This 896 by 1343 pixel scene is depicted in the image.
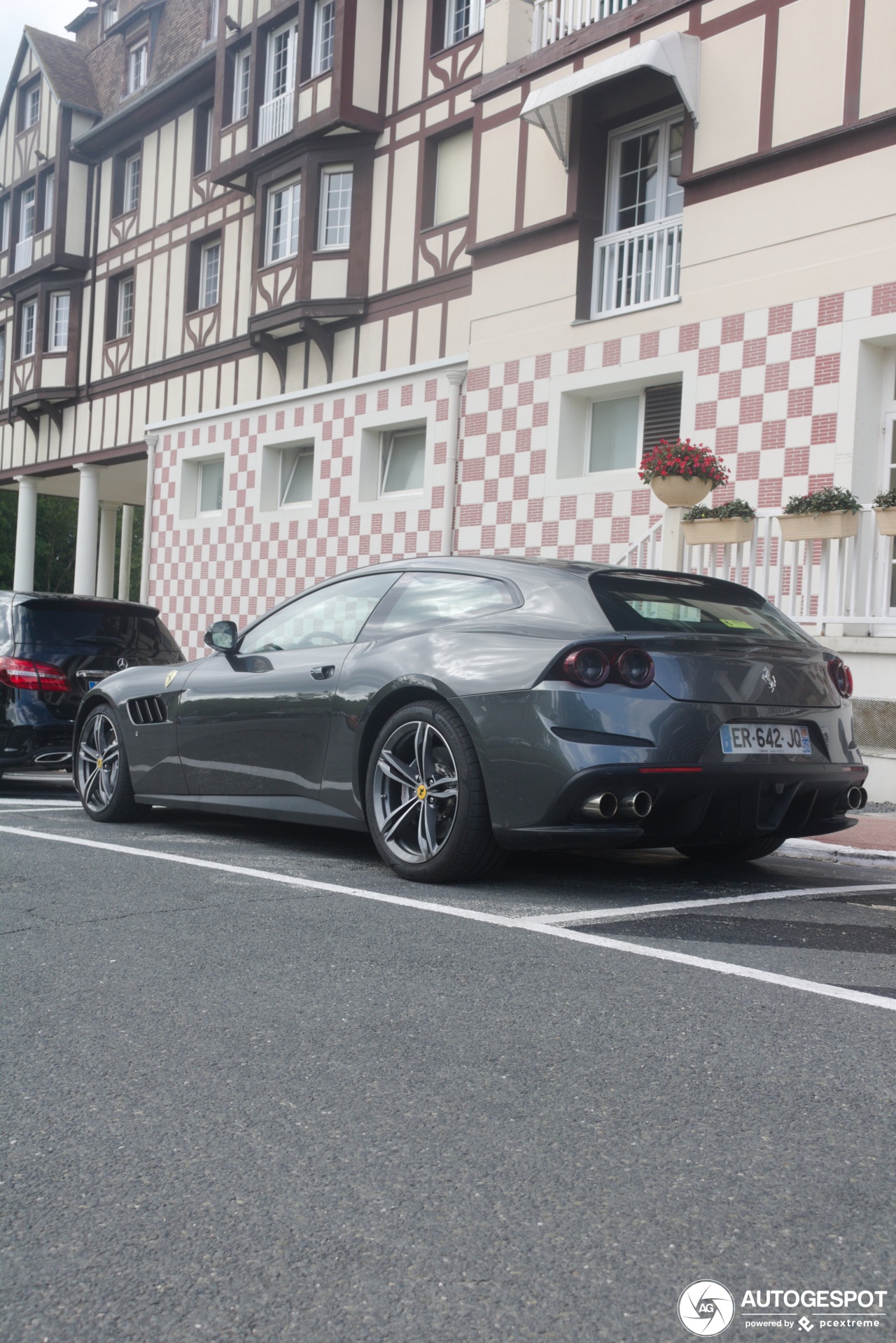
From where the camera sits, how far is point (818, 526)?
10188mm

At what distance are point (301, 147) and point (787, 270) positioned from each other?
9322 millimetres

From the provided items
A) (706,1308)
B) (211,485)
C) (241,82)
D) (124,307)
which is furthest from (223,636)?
(124,307)

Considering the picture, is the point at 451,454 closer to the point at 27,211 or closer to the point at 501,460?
the point at 501,460

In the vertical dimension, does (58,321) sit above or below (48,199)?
below

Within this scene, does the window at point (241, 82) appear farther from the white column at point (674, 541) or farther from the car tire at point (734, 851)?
the car tire at point (734, 851)

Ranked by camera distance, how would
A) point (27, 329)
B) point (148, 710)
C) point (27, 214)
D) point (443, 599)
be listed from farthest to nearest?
point (27, 214)
point (27, 329)
point (148, 710)
point (443, 599)

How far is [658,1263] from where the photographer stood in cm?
210

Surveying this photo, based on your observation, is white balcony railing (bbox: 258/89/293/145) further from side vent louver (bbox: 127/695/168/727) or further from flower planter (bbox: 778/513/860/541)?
side vent louver (bbox: 127/695/168/727)

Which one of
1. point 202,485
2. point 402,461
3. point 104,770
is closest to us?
point 104,770

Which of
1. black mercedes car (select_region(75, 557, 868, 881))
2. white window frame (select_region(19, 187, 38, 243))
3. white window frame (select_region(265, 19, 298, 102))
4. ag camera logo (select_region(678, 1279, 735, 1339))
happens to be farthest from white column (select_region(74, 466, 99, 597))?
ag camera logo (select_region(678, 1279, 735, 1339))

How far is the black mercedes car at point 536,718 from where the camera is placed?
5.16m

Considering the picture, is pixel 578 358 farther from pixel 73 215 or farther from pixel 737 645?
pixel 73 215

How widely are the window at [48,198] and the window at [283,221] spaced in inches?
321

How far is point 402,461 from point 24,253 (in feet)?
45.8
